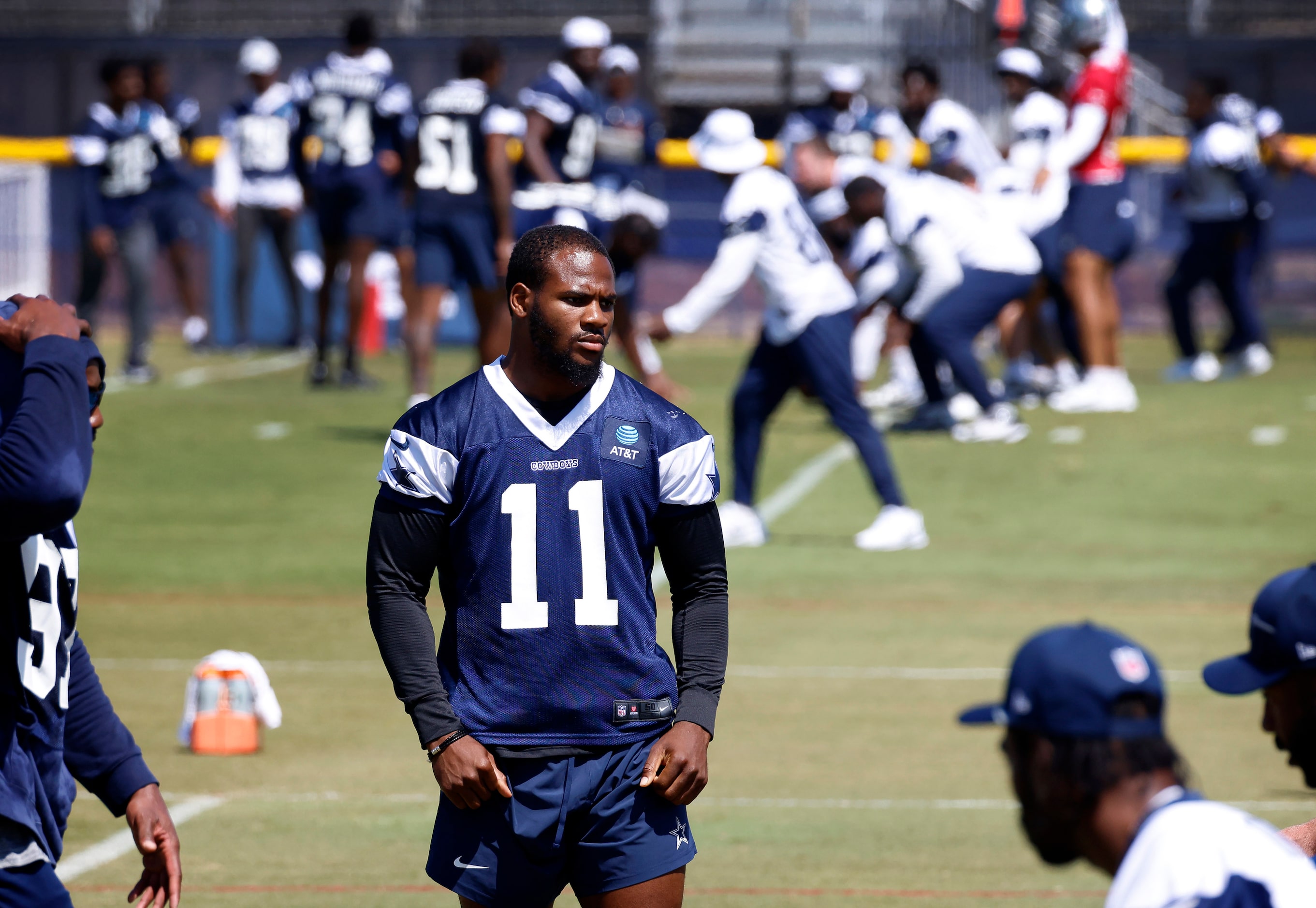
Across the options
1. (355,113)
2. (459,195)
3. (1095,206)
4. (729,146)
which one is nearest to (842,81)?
(1095,206)

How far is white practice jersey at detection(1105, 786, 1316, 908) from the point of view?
255 centimetres

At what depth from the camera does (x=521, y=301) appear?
13.3ft

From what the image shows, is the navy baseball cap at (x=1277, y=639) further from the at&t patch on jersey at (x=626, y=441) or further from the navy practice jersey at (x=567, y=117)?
the navy practice jersey at (x=567, y=117)

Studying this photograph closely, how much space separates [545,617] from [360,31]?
42.1ft

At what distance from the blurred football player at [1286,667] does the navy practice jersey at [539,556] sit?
3.67 ft

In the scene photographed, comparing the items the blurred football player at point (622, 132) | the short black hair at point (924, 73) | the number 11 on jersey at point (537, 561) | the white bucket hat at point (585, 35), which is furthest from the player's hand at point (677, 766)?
the short black hair at point (924, 73)

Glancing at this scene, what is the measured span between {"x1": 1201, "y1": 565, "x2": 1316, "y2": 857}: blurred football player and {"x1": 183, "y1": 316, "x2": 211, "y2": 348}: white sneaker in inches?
711

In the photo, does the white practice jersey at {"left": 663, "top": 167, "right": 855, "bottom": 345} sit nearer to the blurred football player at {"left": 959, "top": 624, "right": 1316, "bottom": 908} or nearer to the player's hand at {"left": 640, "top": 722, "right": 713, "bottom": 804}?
the player's hand at {"left": 640, "top": 722, "right": 713, "bottom": 804}

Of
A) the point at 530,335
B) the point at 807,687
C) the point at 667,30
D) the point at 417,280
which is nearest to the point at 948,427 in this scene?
the point at 417,280

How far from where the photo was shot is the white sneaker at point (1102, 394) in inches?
614

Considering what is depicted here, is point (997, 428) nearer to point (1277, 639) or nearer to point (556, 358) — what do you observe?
point (556, 358)

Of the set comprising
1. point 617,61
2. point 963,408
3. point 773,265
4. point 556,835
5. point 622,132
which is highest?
point 556,835

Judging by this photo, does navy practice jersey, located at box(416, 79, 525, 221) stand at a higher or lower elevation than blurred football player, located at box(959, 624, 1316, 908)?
lower

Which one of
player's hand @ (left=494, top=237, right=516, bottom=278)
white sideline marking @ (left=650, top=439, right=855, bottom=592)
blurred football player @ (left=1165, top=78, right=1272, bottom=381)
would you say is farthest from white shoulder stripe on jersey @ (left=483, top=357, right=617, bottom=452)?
blurred football player @ (left=1165, top=78, right=1272, bottom=381)
